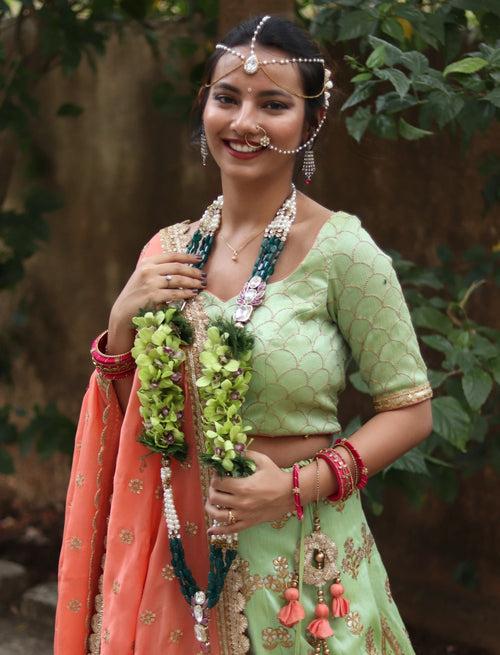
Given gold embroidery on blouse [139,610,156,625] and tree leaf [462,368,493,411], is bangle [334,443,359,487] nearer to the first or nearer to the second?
gold embroidery on blouse [139,610,156,625]

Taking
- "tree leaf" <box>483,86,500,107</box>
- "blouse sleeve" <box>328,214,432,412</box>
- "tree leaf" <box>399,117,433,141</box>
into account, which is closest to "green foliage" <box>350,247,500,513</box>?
"tree leaf" <box>399,117,433,141</box>

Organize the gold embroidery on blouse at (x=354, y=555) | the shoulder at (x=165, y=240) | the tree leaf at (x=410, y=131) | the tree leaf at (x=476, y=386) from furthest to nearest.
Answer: the tree leaf at (x=476, y=386), the tree leaf at (x=410, y=131), the shoulder at (x=165, y=240), the gold embroidery on blouse at (x=354, y=555)

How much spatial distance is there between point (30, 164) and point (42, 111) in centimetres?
22

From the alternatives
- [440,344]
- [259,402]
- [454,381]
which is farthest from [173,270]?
[454,381]

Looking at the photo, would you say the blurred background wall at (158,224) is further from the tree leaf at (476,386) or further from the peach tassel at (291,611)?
the peach tassel at (291,611)

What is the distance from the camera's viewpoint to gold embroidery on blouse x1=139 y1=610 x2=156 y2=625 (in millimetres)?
2086

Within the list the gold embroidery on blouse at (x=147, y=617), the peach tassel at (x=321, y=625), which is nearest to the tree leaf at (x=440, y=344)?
the peach tassel at (x=321, y=625)

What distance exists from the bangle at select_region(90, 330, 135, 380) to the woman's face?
40 cm

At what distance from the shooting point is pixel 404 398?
Result: 197cm

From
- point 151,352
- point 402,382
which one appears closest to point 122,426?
point 151,352

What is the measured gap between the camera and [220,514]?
1869 millimetres

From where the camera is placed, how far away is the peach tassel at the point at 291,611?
1.97 m

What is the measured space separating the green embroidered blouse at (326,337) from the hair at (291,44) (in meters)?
0.27

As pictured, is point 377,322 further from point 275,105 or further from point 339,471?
point 275,105
